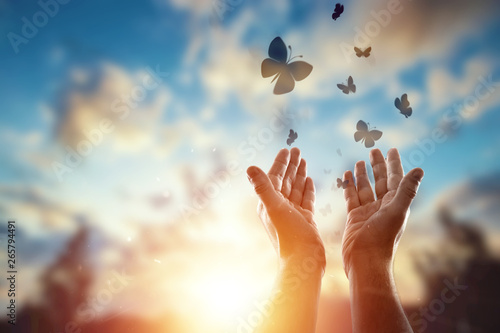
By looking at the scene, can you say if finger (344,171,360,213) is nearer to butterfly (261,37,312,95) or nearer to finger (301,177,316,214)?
finger (301,177,316,214)

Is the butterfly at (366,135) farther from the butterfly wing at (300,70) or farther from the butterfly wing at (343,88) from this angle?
the butterfly wing at (300,70)

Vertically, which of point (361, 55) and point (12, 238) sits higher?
point (361, 55)

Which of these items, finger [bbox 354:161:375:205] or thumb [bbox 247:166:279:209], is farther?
finger [bbox 354:161:375:205]

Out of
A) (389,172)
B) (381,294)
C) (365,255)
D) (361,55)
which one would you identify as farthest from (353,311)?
(361,55)

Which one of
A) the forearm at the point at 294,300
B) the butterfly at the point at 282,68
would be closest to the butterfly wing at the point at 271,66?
the butterfly at the point at 282,68

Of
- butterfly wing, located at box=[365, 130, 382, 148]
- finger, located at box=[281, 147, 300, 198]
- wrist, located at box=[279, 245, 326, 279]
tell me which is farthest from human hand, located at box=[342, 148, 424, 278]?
finger, located at box=[281, 147, 300, 198]

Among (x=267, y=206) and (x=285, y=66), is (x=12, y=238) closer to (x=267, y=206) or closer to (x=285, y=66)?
(x=267, y=206)
